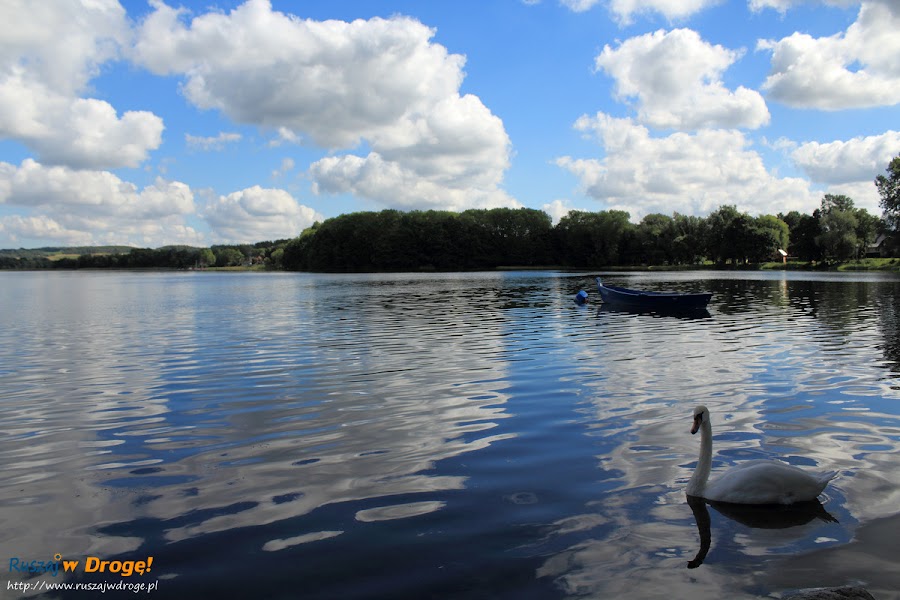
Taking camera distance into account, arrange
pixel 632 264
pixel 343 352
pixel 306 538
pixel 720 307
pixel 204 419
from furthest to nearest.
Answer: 1. pixel 632 264
2. pixel 720 307
3. pixel 343 352
4. pixel 204 419
5. pixel 306 538

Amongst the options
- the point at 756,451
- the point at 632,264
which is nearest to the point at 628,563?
the point at 756,451

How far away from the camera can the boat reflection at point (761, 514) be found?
22.4 ft

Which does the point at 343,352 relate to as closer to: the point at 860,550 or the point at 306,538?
the point at 306,538

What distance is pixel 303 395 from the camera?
1414cm

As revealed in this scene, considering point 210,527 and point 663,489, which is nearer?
point 210,527

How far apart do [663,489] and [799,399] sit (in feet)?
22.6

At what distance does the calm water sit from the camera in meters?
5.90

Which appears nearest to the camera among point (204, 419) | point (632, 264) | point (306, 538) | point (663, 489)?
point (306, 538)

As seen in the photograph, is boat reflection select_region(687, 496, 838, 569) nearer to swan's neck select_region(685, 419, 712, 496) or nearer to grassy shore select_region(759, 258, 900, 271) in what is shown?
swan's neck select_region(685, 419, 712, 496)

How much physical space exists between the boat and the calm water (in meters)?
13.5

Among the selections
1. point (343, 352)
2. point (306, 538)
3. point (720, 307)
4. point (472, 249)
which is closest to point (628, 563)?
point (306, 538)

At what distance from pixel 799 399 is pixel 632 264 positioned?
150190 millimetres

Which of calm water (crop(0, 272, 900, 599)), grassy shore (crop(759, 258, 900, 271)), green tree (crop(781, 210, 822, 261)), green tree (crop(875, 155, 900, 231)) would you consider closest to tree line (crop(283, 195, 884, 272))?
green tree (crop(781, 210, 822, 261))

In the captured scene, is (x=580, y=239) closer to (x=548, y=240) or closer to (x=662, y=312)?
(x=548, y=240)
